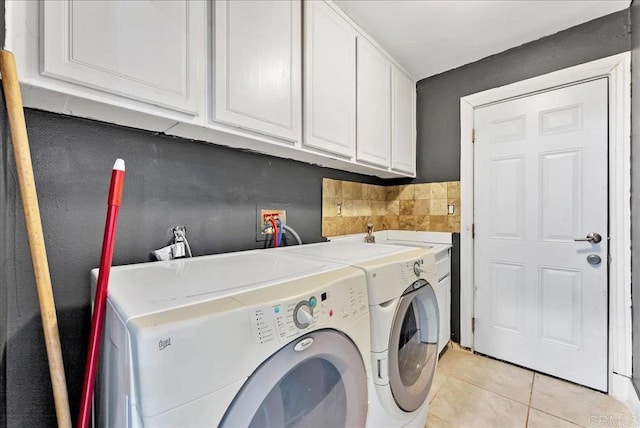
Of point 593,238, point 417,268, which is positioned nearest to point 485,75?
point 593,238

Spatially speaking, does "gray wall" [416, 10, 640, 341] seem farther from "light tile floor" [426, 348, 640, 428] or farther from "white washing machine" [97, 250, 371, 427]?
"white washing machine" [97, 250, 371, 427]

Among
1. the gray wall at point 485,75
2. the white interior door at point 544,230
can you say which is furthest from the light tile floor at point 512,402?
the gray wall at point 485,75

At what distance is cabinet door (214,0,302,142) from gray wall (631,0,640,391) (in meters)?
1.86

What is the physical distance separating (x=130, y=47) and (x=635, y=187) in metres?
2.50

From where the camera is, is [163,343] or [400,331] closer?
[163,343]

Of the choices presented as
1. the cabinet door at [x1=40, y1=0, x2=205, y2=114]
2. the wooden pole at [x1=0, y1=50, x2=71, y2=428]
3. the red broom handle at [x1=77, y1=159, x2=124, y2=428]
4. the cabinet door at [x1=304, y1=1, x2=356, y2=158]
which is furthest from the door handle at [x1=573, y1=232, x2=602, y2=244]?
the wooden pole at [x1=0, y1=50, x2=71, y2=428]

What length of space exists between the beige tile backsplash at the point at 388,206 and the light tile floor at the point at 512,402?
107 centimetres

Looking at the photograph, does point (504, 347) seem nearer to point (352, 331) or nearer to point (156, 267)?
point (352, 331)

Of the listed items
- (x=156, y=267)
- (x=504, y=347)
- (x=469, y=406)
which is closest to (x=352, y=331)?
(x=156, y=267)

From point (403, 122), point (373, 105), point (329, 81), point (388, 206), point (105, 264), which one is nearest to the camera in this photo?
point (105, 264)

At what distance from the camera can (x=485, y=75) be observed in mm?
2201

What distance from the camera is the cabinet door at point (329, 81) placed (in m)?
1.42

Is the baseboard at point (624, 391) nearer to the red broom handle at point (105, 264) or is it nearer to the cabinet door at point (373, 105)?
the cabinet door at point (373, 105)

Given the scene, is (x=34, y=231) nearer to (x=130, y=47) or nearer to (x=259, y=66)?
(x=130, y=47)
